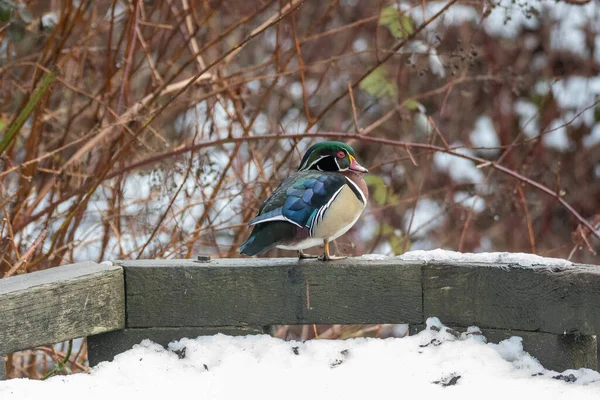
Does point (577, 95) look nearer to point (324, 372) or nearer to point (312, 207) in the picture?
point (312, 207)

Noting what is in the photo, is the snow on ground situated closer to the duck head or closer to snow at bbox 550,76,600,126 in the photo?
the duck head

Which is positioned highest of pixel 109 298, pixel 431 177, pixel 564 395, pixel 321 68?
pixel 321 68

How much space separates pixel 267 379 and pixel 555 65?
184 inches

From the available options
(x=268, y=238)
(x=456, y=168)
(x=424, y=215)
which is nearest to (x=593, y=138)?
(x=456, y=168)

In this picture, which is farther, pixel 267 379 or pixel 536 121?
pixel 536 121

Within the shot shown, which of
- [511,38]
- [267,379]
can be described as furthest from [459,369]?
[511,38]

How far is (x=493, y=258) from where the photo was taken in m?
2.97

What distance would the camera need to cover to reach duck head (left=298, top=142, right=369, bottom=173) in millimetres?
3023

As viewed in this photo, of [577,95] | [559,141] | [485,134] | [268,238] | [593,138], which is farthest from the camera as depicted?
[485,134]

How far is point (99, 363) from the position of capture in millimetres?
2865

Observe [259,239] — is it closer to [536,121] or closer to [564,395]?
[564,395]

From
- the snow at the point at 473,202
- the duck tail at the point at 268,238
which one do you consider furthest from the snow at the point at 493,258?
the snow at the point at 473,202

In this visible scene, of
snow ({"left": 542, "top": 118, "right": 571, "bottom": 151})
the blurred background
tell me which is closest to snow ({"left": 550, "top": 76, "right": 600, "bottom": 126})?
the blurred background

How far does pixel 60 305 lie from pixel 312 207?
772 mm
